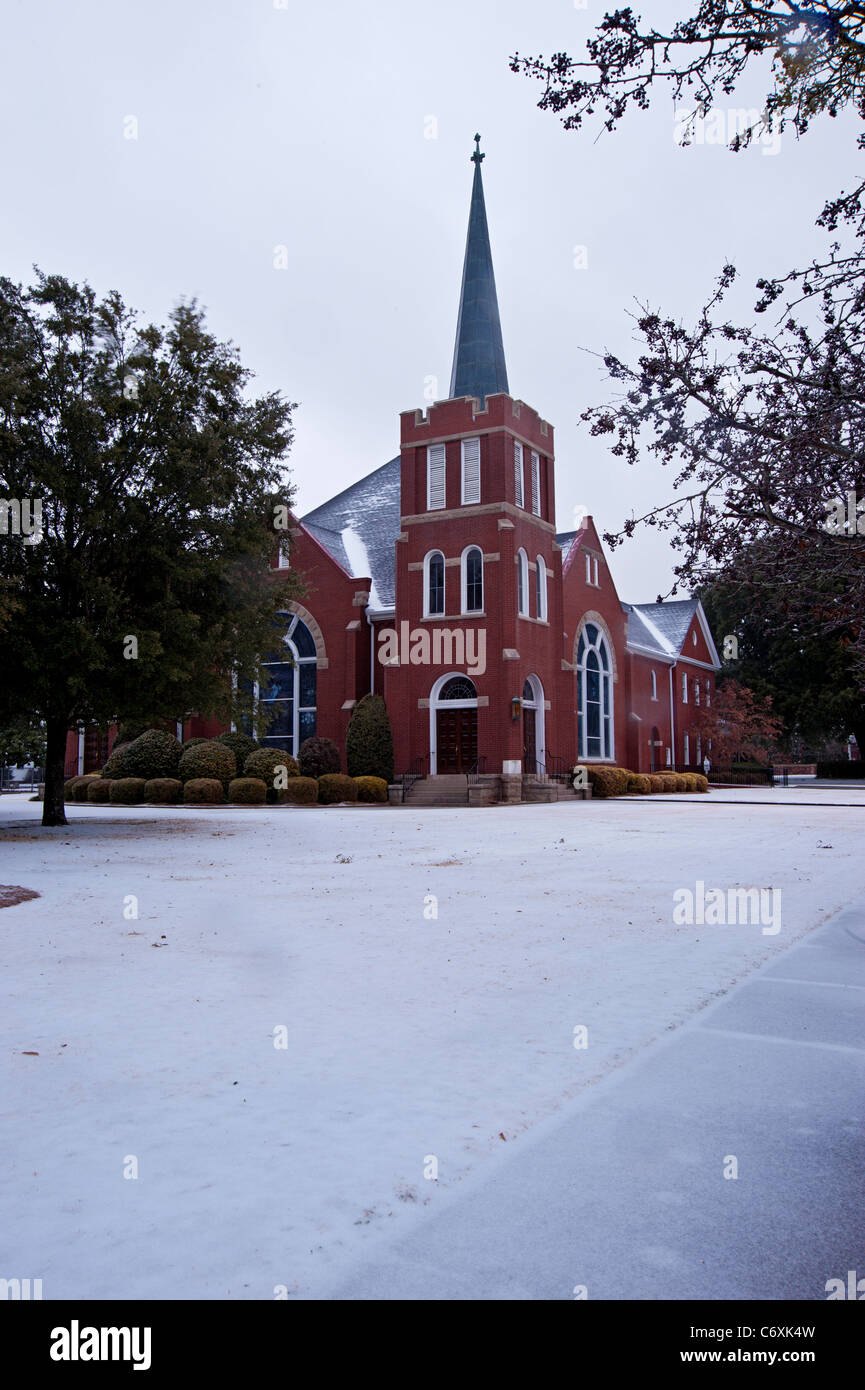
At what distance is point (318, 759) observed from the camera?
101 ft

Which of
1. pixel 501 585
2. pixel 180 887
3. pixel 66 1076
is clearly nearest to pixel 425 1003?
pixel 66 1076

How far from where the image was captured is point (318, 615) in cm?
3409

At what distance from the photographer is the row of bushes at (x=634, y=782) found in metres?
33.2

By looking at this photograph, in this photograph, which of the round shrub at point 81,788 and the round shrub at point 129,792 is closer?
the round shrub at point 129,792

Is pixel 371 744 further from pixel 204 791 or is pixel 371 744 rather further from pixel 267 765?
pixel 204 791

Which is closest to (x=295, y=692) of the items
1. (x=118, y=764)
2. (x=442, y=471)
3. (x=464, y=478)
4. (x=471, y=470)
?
(x=118, y=764)

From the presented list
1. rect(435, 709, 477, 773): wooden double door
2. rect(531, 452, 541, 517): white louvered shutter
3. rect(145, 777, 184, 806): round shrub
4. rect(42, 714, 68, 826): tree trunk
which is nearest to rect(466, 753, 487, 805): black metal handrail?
rect(435, 709, 477, 773): wooden double door

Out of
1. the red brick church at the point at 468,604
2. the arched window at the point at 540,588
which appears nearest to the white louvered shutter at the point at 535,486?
the red brick church at the point at 468,604

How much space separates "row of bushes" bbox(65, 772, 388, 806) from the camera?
28.8m

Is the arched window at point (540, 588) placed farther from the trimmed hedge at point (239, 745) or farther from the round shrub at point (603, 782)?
the trimmed hedge at point (239, 745)

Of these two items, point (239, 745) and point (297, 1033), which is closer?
point (297, 1033)

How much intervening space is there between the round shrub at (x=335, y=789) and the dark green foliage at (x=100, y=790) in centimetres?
745

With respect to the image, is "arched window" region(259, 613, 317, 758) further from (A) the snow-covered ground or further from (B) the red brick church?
(A) the snow-covered ground

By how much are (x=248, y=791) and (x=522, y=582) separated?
11.1 metres
